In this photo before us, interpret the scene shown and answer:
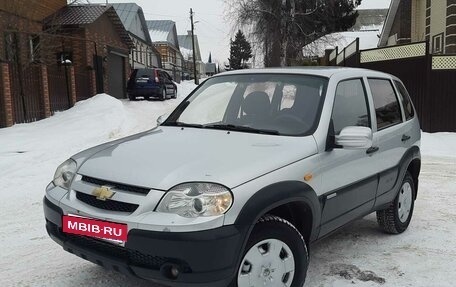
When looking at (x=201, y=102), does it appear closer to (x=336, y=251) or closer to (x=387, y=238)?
(x=336, y=251)

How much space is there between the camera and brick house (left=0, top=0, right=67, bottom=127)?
1305cm

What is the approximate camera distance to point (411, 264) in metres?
4.11

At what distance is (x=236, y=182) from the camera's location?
9.34 ft

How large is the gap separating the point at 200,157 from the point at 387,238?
2654 millimetres

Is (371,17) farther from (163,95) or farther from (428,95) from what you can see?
(428,95)

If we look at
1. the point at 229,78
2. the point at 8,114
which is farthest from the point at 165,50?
the point at 229,78

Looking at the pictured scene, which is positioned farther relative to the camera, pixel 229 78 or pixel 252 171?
pixel 229 78

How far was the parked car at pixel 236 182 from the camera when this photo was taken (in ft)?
9.03

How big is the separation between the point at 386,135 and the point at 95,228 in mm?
2852

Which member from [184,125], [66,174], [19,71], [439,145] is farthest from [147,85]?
[66,174]

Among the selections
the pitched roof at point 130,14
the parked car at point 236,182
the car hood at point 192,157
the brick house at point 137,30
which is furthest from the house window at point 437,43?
the pitched roof at point 130,14

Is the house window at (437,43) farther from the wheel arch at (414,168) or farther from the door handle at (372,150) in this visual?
the door handle at (372,150)

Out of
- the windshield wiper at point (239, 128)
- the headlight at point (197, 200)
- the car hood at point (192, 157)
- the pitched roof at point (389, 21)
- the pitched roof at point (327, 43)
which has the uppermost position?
the pitched roof at point (389, 21)

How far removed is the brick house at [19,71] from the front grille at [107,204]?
11062 mm
